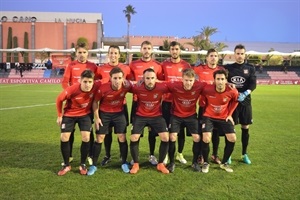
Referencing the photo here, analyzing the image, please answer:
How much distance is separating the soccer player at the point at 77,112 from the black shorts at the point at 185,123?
1.44m

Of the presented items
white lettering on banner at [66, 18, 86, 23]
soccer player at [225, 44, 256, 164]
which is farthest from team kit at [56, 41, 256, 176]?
white lettering on banner at [66, 18, 86, 23]

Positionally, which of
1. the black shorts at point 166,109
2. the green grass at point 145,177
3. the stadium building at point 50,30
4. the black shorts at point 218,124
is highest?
the stadium building at point 50,30

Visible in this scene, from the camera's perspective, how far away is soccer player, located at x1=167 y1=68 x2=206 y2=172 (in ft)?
18.1

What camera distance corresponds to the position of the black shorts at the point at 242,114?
612cm

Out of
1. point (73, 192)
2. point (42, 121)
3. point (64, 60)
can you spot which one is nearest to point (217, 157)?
point (73, 192)

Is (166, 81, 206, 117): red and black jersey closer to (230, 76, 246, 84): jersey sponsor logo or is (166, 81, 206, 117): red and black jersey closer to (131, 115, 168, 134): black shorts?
(131, 115, 168, 134): black shorts

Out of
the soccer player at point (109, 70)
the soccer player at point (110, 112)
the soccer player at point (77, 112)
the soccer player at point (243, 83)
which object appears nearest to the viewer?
the soccer player at point (77, 112)

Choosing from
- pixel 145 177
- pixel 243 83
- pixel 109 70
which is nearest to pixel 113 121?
pixel 109 70

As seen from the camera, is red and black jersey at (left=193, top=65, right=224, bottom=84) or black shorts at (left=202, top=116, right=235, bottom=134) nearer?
black shorts at (left=202, top=116, right=235, bottom=134)

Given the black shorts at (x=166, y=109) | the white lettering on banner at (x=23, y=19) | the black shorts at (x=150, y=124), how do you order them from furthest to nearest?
the white lettering on banner at (x=23, y=19) → the black shorts at (x=166, y=109) → the black shorts at (x=150, y=124)

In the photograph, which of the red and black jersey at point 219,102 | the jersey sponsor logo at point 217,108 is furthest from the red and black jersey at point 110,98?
the jersey sponsor logo at point 217,108

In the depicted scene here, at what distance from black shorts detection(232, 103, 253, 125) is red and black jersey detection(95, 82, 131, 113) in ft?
7.16

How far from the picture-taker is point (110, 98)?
5.48 meters

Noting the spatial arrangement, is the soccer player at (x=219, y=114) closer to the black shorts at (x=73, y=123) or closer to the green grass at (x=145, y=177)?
the green grass at (x=145, y=177)
